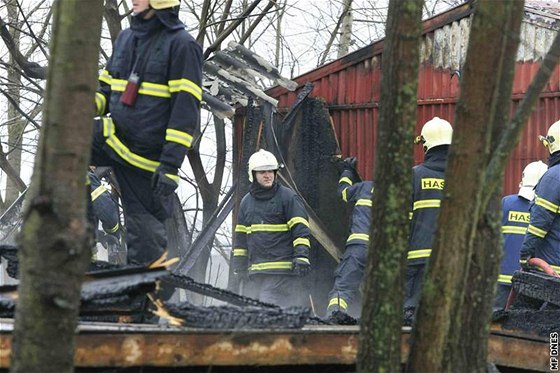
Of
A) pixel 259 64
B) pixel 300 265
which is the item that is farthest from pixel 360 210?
pixel 259 64

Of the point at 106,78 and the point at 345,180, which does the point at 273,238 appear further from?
the point at 106,78

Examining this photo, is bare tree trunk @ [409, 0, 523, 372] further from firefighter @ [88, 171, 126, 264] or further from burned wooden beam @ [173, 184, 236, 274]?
burned wooden beam @ [173, 184, 236, 274]

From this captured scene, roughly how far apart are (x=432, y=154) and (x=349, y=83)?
4.57 meters

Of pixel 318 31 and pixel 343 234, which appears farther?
pixel 318 31

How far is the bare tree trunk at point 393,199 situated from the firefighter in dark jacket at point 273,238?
674 centimetres

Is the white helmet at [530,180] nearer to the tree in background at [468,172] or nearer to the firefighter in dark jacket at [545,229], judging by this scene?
the firefighter in dark jacket at [545,229]

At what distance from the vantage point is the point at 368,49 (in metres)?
13.5

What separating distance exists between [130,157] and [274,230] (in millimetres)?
4421

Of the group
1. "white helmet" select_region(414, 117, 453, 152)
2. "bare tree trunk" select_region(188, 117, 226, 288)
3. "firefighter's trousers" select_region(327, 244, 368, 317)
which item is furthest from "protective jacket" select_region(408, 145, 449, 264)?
"bare tree trunk" select_region(188, 117, 226, 288)

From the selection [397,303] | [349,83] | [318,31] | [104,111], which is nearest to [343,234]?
[349,83]

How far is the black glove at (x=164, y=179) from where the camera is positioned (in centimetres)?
638

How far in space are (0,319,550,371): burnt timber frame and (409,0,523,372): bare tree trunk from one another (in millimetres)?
949

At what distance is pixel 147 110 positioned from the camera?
6629mm

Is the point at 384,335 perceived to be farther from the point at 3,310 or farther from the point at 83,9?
the point at 3,310
